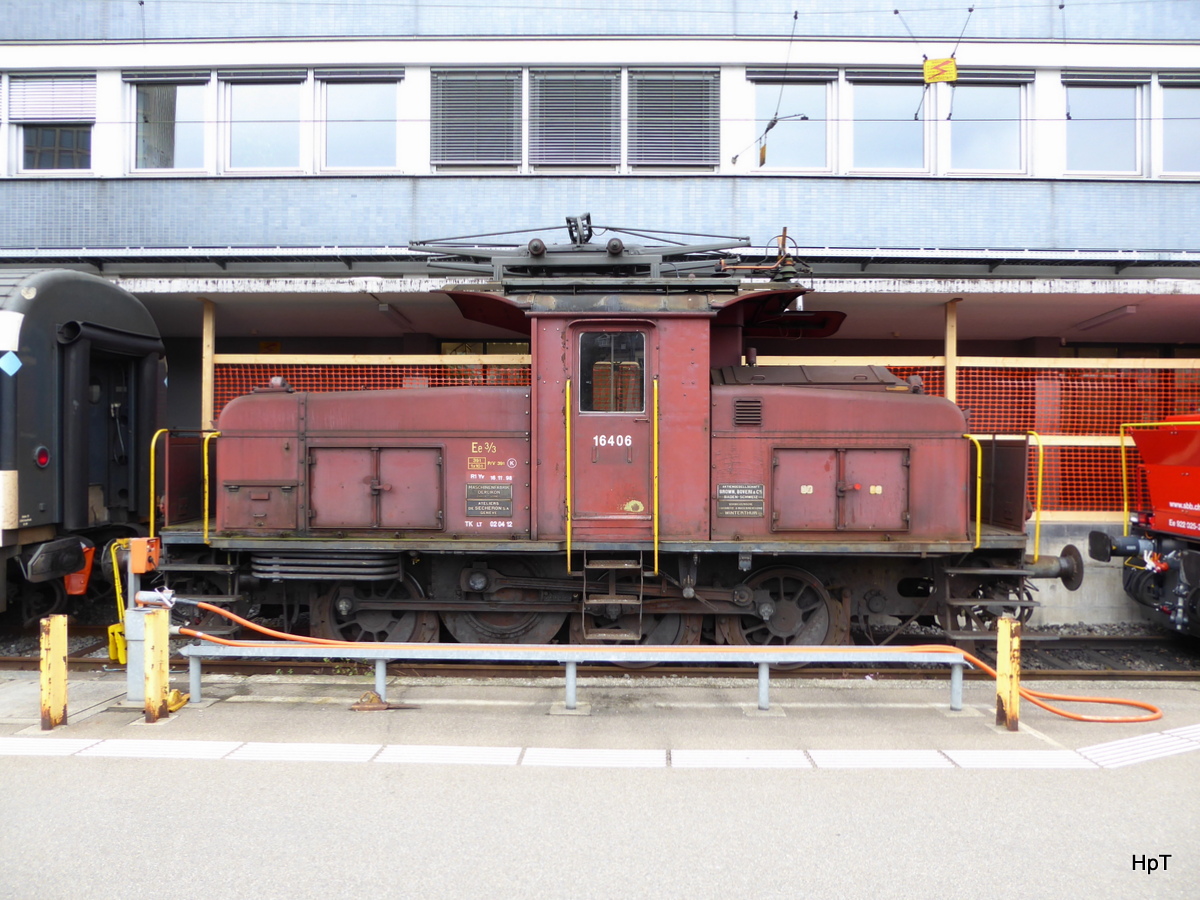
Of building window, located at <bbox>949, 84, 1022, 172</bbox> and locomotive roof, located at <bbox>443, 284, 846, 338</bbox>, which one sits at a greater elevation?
building window, located at <bbox>949, 84, 1022, 172</bbox>

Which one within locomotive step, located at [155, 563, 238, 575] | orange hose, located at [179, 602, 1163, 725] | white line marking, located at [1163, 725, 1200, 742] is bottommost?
white line marking, located at [1163, 725, 1200, 742]

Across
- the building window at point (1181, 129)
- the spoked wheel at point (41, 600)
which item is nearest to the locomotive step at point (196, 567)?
the spoked wheel at point (41, 600)

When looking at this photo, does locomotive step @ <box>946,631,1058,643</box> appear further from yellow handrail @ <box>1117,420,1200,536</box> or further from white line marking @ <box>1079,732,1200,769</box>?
yellow handrail @ <box>1117,420,1200,536</box>

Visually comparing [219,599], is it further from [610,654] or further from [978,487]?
[978,487]

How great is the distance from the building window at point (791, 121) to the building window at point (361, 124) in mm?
5620

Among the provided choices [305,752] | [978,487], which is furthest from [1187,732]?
[305,752]

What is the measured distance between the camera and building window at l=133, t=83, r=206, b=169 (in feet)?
38.0

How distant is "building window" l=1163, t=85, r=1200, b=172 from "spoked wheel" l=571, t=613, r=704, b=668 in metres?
10.9

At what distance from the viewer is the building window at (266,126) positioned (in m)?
11.5

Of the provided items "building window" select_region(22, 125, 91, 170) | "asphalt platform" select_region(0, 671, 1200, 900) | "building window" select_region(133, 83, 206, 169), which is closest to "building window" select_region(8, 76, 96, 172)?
"building window" select_region(22, 125, 91, 170)

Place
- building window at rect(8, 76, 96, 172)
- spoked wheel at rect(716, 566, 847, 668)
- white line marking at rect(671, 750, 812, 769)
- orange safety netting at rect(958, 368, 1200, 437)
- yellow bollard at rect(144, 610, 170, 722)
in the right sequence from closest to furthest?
white line marking at rect(671, 750, 812, 769)
yellow bollard at rect(144, 610, 170, 722)
spoked wheel at rect(716, 566, 847, 668)
orange safety netting at rect(958, 368, 1200, 437)
building window at rect(8, 76, 96, 172)

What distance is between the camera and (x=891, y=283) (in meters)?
8.63

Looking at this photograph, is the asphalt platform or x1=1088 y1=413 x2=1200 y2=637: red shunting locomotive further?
x1=1088 y1=413 x2=1200 y2=637: red shunting locomotive

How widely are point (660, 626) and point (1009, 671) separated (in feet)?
9.64
